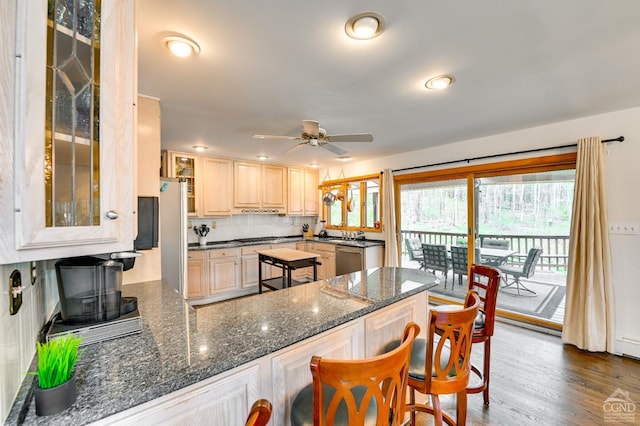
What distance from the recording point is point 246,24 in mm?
1440

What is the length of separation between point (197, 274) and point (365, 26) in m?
4.00

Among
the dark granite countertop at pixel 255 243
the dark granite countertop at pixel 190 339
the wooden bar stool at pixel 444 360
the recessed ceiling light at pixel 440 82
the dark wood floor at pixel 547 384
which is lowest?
the dark wood floor at pixel 547 384

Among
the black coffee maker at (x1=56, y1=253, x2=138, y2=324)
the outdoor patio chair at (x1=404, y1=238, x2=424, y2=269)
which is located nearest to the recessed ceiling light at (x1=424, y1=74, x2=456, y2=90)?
the black coffee maker at (x1=56, y1=253, x2=138, y2=324)

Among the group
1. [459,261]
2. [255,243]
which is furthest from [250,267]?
[459,261]

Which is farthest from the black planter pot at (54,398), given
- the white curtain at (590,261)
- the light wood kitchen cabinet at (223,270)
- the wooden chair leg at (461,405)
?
the white curtain at (590,261)

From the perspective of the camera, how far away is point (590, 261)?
2734 millimetres

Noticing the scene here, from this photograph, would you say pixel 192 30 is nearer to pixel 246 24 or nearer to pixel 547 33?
pixel 246 24

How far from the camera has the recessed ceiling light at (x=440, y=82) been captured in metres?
2.00

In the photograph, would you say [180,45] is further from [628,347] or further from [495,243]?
[628,347]

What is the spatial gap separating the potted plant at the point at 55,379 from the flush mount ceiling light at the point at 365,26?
1.75 m

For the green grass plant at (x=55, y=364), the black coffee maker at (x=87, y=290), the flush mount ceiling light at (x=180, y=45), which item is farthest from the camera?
the flush mount ceiling light at (x=180, y=45)

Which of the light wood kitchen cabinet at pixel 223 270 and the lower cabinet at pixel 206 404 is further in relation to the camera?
the light wood kitchen cabinet at pixel 223 270

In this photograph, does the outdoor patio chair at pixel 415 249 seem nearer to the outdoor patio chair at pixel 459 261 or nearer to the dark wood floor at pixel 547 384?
the outdoor patio chair at pixel 459 261

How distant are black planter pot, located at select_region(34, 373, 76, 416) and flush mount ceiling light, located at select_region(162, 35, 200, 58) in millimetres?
1637
